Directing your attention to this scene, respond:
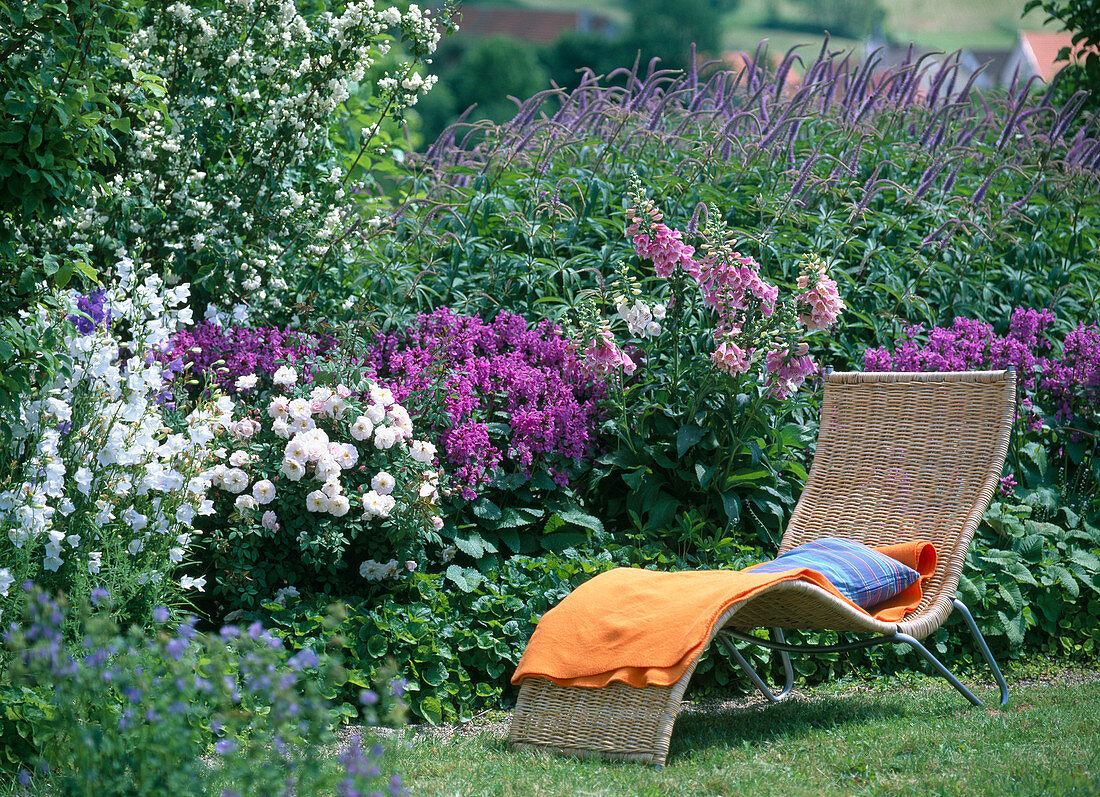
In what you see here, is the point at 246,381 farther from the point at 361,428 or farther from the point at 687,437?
the point at 687,437

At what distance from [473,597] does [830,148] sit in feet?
12.7

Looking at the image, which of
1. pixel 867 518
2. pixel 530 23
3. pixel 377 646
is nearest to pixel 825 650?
pixel 867 518

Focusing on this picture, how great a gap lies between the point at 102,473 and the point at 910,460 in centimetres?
273

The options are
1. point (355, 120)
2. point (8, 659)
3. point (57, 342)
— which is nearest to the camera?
point (8, 659)

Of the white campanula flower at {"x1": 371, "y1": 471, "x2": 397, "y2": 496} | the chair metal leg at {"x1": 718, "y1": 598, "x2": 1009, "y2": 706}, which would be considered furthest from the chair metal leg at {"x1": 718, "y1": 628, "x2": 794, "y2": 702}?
the white campanula flower at {"x1": 371, "y1": 471, "x2": 397, "y2": 496}

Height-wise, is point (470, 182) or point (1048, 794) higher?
point (470, 182)

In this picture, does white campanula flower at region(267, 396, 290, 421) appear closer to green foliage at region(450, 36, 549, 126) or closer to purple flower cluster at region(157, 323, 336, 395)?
purple flower cluster at region(157, 323, 336, 395)

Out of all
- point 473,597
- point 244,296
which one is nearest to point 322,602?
point 473,597

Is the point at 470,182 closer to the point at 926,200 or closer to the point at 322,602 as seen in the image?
the point at 926,200

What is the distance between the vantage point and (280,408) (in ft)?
11.5

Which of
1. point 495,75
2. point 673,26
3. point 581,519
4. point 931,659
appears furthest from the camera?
point 673,26

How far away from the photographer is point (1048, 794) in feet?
7.51

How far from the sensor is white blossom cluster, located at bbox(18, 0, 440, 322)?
4.18 meters

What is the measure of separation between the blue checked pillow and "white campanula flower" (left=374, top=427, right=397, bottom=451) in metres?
1.28
